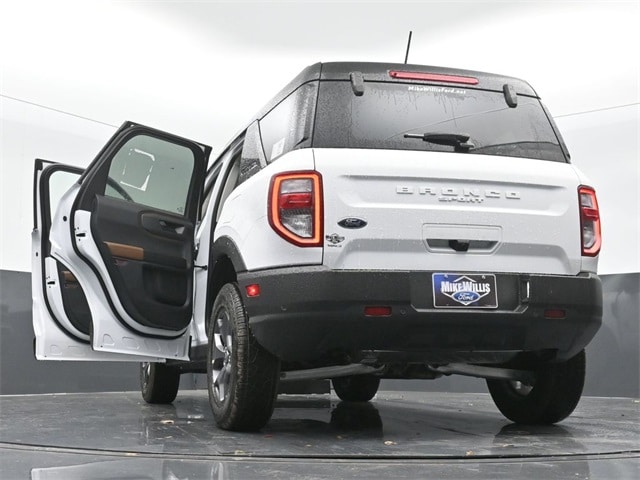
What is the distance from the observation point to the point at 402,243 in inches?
171

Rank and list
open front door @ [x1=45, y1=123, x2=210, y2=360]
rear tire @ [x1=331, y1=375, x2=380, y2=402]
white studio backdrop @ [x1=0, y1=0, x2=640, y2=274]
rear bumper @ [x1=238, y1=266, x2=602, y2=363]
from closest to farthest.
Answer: rear bumper @ [x1=238, y1=266, x2=602, y2=363] < open front door @ [x1=45, y1=123, x2=210, y2=360] < rear tire @ [x1=331, y1=375, x2=380, y2=402] < white studio backdrop @ [x1=0, y1=0, x2=640, y2=274]

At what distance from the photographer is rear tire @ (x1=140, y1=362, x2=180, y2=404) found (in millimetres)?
7828

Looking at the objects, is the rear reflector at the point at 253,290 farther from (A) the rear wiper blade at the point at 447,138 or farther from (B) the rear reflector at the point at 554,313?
(B) the rear reflector at the point at 554,313

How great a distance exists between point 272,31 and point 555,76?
3.48 m

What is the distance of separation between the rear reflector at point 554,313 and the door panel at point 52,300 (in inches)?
115

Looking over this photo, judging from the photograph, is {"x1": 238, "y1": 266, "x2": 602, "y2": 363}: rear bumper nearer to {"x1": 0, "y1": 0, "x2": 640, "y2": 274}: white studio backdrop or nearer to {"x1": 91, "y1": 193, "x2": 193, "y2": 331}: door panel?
{"x1": 91, "y1": 193, "x2": 193, "y2": 331}: door panel

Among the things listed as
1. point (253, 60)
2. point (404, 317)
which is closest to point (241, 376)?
point (404, 317)

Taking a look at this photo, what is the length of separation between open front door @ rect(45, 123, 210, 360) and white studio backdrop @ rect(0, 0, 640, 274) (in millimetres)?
3458

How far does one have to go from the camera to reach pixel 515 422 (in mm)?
5859

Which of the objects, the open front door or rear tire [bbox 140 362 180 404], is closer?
the open front door

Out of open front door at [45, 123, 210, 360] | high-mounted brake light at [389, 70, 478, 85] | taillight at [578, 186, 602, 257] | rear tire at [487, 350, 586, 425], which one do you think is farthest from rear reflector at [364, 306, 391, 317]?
open front door at [45, 123, 210, 360]

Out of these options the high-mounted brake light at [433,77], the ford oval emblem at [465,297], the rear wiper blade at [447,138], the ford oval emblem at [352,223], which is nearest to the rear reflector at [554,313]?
the ford oval emblem at [465,297]

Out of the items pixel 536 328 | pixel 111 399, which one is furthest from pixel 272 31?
pixel 536 328

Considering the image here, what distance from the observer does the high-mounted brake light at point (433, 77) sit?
15.7 feet
